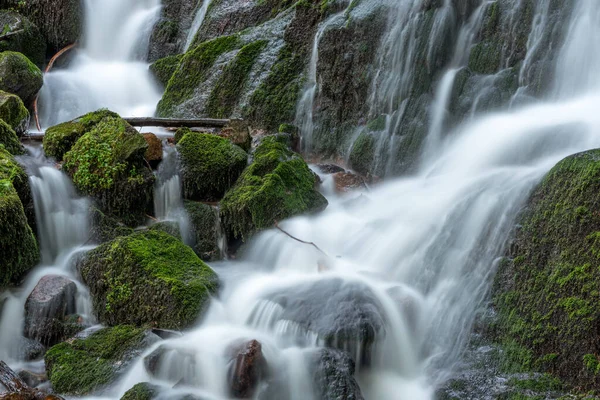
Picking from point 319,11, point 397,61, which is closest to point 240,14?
point 319,11

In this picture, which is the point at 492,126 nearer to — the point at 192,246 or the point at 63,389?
the point at 192,246

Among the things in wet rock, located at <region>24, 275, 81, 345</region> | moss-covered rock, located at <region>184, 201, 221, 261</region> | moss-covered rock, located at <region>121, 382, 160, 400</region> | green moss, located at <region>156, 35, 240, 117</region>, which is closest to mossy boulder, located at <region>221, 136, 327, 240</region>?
moss-covered rock, located at <region>184, 201, 221, 261</region>

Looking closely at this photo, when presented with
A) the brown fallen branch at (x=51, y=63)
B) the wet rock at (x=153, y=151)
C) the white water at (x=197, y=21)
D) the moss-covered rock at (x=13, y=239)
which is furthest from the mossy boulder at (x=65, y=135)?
the white water at (x=197, y=21)

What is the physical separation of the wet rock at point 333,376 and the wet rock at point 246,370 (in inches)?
15.8

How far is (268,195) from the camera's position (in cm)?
765

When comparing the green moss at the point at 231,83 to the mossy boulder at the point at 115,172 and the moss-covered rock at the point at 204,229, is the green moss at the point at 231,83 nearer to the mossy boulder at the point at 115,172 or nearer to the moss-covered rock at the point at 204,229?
the mossy boulder at the point at 115,172

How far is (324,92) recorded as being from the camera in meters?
9.95

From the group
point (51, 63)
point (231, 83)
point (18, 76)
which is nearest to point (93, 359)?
point (231, 83)

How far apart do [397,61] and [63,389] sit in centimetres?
612

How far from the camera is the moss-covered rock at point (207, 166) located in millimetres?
8195

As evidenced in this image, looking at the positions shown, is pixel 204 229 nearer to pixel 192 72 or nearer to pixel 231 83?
pixel 231 83

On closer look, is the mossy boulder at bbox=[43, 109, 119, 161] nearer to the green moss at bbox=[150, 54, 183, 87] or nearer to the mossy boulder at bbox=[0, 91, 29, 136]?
the mossy boulder at bbox=[0, 91, 29, 136]

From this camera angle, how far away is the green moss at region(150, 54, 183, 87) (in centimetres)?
1297

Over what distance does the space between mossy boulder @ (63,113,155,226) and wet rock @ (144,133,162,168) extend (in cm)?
23
